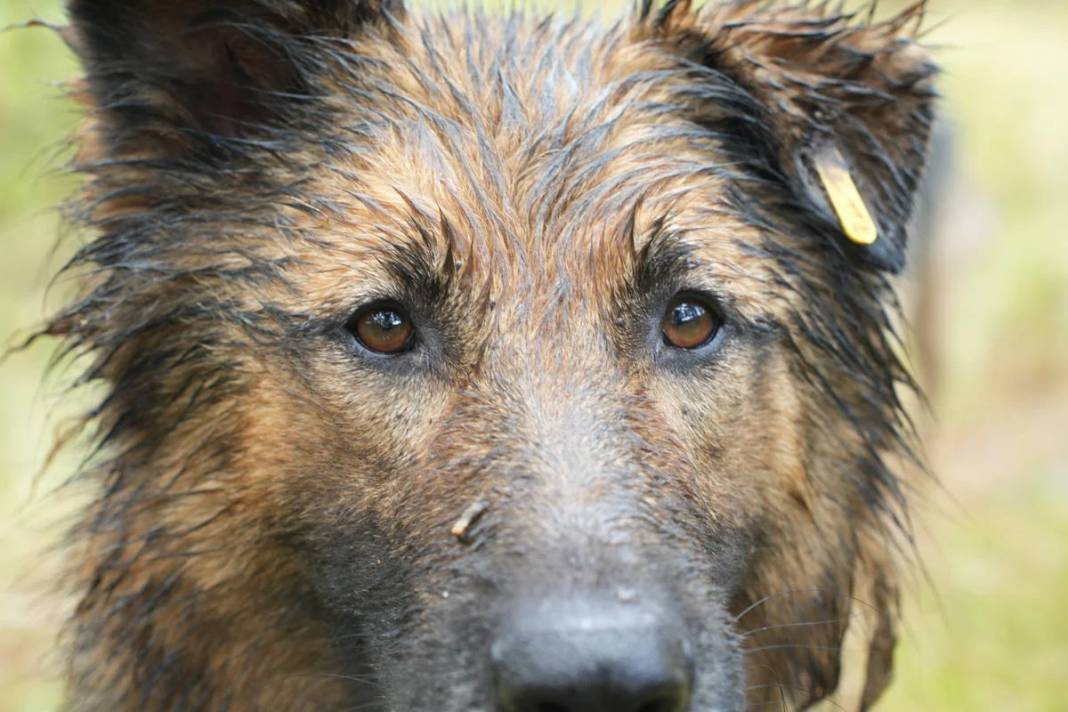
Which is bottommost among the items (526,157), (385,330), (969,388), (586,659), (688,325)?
(969,388)

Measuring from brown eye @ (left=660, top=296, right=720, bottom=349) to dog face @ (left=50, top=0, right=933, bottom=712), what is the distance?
0.03 feet

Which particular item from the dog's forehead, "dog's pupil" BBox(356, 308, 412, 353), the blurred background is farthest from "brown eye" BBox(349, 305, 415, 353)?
the blurred background

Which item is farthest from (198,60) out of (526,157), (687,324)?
(687,324)

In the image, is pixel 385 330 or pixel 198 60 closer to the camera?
pixel 385 330

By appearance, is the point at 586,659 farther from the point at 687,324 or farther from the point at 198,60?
the point at 198,60

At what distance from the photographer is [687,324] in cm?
363

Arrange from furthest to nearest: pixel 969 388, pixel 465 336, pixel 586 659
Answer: pixel 969 388, pixel 465 336, pixel 586 659

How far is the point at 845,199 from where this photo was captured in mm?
3834

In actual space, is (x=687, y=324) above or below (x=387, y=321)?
below

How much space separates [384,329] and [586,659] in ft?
3.87

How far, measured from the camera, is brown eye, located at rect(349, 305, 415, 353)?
3473 millimetres

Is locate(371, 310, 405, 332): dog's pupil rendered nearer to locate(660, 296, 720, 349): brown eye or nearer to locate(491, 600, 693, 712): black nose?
locate(660, 296, 720, 349): brown eye

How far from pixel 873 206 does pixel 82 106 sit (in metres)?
2.50

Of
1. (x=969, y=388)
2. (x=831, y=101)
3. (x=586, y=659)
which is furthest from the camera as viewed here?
(x=969, y=388)
